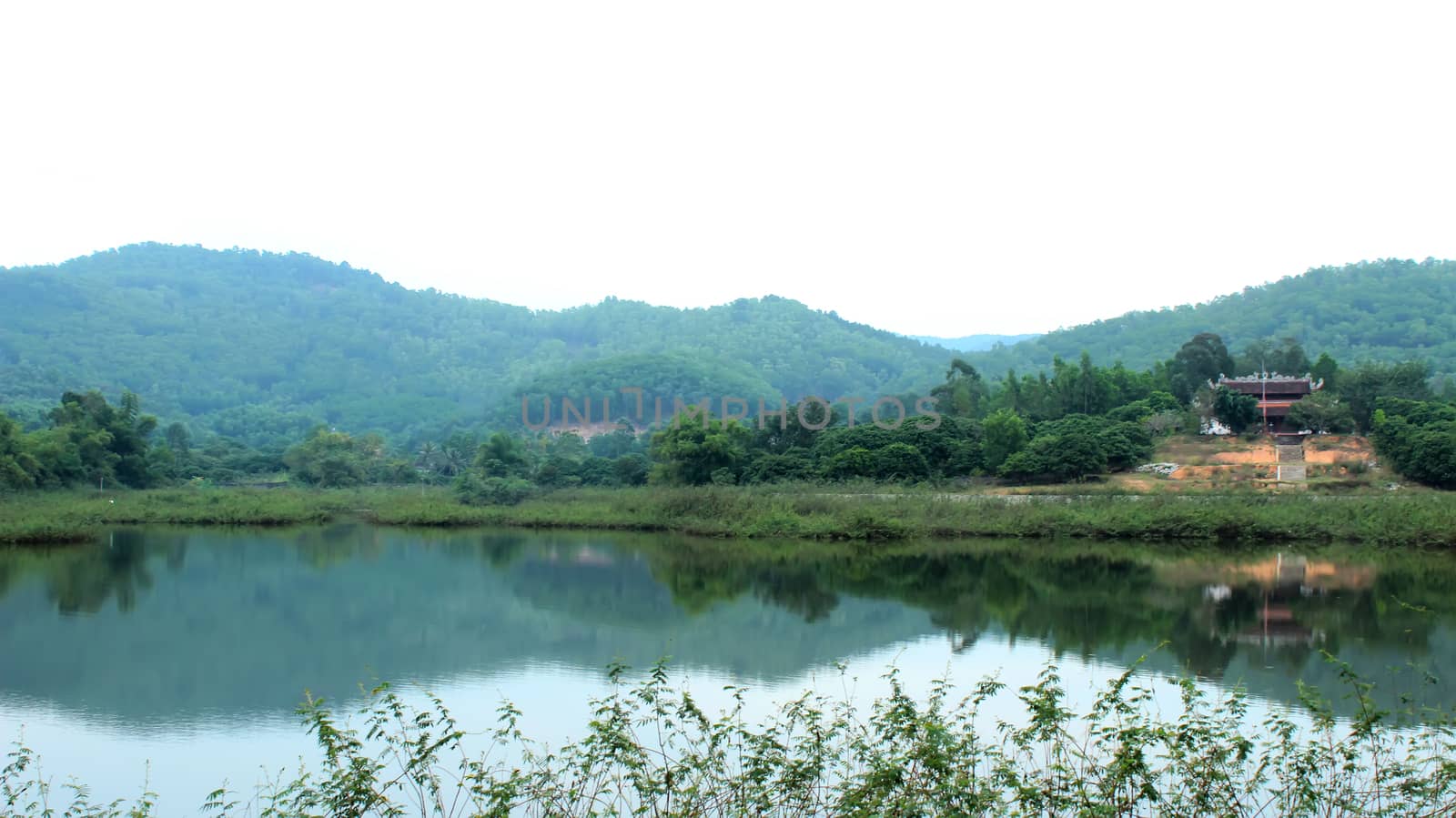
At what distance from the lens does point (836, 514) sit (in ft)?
82.5

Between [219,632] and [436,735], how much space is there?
638 centimetres

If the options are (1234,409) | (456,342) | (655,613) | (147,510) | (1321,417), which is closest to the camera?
(655,613)

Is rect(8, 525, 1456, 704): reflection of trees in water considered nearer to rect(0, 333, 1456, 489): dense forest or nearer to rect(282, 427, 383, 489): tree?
rect(0, 333, 1456, 489): dense forest

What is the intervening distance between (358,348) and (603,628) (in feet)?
305

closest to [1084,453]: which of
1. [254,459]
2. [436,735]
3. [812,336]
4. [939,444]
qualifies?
[939,444]

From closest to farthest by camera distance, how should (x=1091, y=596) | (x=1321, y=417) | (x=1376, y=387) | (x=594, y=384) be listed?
(x=1091, y=596) < (x=1321, y=417) < (x=1376, y=387) < (x=594, y=384)

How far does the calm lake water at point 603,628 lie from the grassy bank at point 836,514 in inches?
74.2

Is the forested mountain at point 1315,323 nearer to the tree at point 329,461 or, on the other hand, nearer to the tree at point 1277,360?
the tree at point 1277,360

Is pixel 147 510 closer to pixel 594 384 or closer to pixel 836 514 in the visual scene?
pixel 836 514

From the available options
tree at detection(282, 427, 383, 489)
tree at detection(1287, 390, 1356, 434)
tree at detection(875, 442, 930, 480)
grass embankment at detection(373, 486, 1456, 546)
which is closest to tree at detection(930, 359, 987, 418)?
tree at detection(875, 442, 930, 480)

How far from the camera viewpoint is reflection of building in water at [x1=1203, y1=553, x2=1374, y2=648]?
12.5 meters

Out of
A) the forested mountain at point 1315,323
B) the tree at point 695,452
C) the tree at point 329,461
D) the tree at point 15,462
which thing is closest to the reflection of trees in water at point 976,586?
the tree at point 15,462

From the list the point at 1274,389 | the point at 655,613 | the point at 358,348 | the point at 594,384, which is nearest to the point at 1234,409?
the point at 1274,389

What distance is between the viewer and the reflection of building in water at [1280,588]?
41.0 ft
